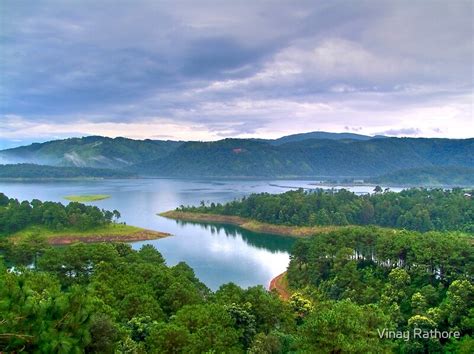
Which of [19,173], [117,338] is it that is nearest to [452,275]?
[117,338]

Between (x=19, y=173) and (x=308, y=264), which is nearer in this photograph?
(x=308, y=264)

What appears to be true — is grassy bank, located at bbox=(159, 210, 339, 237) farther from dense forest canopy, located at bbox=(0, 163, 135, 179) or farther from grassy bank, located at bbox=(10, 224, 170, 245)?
dense forest canopy, located at bbox=(0, 163, 135, 179)

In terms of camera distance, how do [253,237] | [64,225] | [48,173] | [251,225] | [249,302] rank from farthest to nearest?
[48,173] < [251,225] < [253,237] < [64,225] < [249,302]

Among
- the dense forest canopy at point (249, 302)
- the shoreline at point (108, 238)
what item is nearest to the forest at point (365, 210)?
the shoreline at point (108, 238)

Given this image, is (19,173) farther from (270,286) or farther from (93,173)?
(270,286)

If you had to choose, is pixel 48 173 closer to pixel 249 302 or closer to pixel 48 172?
pixel 48 172

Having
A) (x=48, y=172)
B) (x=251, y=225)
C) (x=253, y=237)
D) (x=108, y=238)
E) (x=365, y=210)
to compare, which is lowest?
(x=253, y=237)

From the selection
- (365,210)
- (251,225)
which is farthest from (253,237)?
(365,210)
